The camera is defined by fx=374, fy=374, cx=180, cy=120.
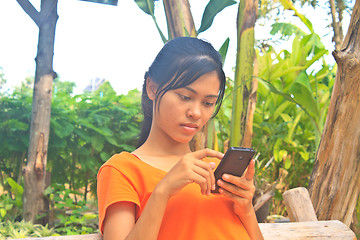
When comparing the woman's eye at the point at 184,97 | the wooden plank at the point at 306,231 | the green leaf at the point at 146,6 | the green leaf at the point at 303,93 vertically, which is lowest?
the wooden plank at the point at 306,231

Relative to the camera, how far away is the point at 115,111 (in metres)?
3.92

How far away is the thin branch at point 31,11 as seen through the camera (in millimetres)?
3183

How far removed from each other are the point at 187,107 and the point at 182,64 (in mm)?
114

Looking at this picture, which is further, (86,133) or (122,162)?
(86,133)

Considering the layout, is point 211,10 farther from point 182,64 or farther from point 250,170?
point 250,170

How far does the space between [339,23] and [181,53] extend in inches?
246

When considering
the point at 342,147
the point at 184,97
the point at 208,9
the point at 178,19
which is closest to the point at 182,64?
the point at 184,97

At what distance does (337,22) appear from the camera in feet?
21.0

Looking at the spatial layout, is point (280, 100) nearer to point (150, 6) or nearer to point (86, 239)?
point (150, 6)

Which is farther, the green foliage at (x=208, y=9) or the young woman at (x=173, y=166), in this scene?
the green foliage at (x=208, y=9)

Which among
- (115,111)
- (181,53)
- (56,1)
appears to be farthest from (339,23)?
(181,53)

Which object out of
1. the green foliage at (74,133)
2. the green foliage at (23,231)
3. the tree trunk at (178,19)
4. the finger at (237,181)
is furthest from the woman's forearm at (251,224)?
the green foliage at (74,133)

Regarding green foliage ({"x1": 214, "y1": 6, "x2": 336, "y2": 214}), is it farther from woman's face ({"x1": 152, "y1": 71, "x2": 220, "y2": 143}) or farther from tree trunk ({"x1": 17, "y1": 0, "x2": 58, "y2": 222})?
woman's face ({"x1": 152, "y1": 71, "x2": 220, "y2": 143})

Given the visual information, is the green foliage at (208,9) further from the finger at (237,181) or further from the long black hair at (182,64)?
the finger at (237,181)
